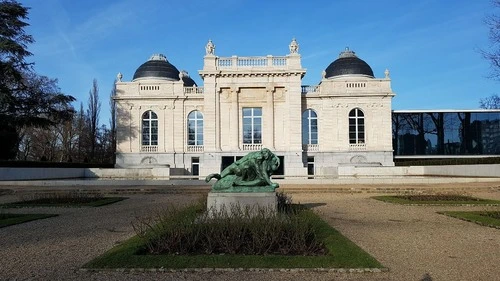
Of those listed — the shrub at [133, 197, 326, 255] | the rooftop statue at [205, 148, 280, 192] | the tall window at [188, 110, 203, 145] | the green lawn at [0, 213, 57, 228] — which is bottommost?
the green lawn at [0, 213, 57, 228]

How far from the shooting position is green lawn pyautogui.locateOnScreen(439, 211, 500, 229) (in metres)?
11.8

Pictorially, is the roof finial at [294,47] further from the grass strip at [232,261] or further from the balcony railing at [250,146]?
the grass strip at [232,261]

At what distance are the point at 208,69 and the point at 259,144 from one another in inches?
381

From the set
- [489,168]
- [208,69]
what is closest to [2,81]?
[208,69]

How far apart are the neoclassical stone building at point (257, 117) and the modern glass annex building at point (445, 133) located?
511cm

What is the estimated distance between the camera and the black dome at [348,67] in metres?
49.3

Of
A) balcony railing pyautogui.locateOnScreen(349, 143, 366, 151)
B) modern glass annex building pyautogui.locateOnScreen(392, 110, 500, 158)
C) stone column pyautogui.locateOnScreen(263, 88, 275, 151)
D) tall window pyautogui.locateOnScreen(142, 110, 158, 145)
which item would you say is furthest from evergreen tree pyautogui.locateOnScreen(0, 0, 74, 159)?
modern glass annex building pyautogui.locateOnScreen(392, 110, 500, 158)

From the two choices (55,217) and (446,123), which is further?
(446,123)

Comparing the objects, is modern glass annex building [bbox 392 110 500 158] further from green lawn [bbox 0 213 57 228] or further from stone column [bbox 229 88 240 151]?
green lawn [bbox 0 213 57 228]

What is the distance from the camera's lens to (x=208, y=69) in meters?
45.5

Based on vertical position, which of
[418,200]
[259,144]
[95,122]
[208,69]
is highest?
[208,69]

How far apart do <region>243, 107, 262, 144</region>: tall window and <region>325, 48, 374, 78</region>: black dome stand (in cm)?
1089

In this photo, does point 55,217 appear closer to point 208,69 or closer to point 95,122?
point 208,69

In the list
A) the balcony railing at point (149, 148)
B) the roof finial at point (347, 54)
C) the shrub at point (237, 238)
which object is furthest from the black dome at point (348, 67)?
the shrub at point (237, 238)
